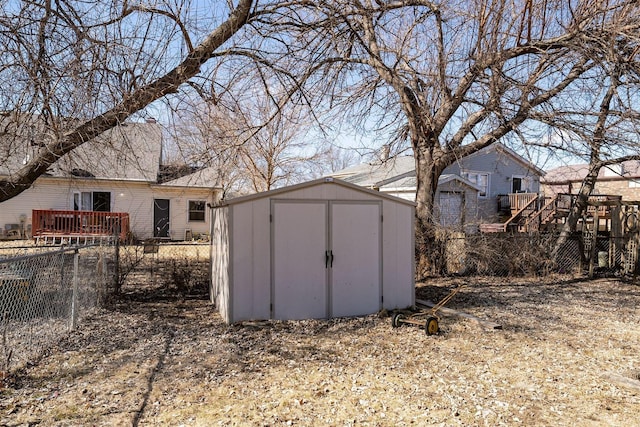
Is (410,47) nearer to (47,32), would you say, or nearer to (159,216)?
(47,32)

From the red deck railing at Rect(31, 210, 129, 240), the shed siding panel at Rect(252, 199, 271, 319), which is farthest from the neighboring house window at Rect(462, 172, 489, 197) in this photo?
the shed siding panel at Rect(252, 199, 271, 319)

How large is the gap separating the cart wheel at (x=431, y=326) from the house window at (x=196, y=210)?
16.2m

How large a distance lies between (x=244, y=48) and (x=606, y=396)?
6.59 metres

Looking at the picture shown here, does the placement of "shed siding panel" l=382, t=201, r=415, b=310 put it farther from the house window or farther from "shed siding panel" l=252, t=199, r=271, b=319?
the house window

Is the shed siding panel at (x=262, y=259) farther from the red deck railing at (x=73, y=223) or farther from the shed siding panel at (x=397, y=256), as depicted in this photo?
the red deck railing at (x=73, y=223)

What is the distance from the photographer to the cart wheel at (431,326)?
20.5ft

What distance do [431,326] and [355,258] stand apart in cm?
175

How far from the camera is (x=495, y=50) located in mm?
8336

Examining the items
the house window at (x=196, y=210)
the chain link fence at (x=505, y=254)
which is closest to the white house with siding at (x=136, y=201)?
the house window at (x=196, y=210)

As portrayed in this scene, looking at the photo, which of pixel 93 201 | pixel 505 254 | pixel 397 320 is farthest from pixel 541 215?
pixel 93 201

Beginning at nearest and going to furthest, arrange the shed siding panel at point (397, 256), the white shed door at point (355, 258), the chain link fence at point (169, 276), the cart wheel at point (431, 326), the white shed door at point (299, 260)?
the cart wheel at point (431, 326)
the white shed door at point (299, 260)
the white shed door at point (355, 258)
the shed siding panel at point (397, 256)
the chain link fence at point (169, 276)

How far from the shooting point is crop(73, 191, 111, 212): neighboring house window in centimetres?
1911

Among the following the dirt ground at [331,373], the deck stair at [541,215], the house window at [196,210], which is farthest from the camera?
the house window at [196,210]

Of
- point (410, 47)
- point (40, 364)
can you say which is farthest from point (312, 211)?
point (410, 47)
